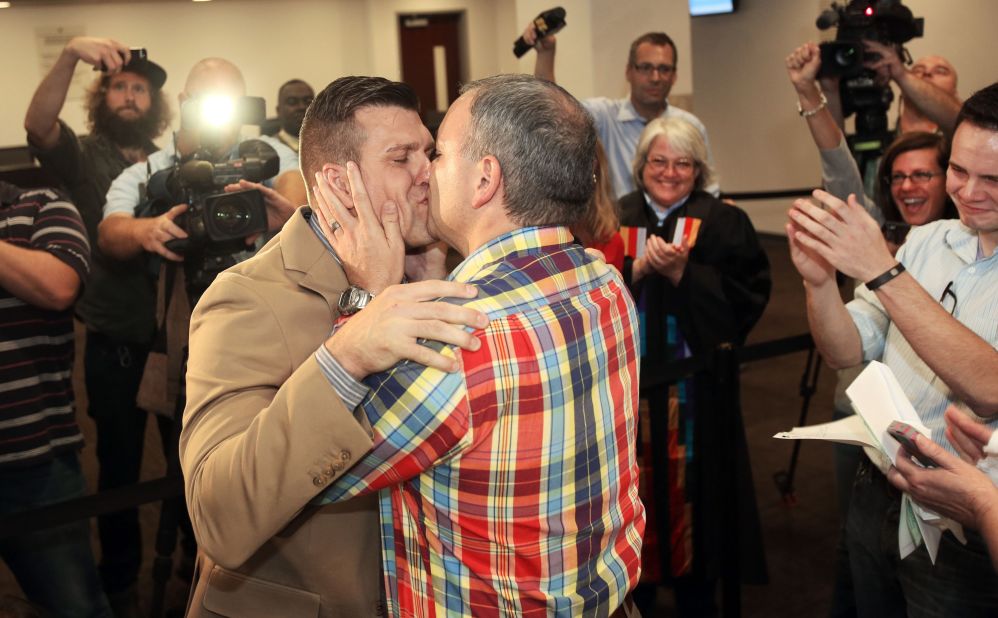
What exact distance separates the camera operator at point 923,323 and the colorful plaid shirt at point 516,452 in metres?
0.67

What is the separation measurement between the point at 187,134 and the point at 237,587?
5.93 ft

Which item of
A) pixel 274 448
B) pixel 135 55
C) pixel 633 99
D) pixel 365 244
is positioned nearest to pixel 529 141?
pixel 365 244

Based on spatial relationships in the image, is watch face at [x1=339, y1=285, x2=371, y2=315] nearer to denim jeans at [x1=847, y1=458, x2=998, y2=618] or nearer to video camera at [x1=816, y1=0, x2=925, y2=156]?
denim jeans at [x1=847, y1=458, x2=998, y2=618]

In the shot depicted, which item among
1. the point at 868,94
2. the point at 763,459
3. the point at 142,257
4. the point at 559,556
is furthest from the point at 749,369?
the point at 559,556

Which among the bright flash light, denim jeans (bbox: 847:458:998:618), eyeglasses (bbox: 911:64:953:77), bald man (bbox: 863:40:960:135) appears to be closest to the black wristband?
denim jeans (bbox: 847:458:998:618)

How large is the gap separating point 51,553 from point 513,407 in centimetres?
182

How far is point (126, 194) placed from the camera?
3150 millimetres

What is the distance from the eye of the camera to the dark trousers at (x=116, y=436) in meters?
3.20

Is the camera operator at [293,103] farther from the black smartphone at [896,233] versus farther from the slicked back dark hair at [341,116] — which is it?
the slicked back dark hair at [341,116]

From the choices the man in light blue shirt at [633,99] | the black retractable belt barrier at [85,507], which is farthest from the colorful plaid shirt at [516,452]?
the man in light blue shirt at [633,99]

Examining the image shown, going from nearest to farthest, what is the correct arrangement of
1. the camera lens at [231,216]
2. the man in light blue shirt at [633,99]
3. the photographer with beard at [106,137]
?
the camera lens at [231,216] → the photographer with beard at [106,137] → the man in light blue shirt at [633,99]

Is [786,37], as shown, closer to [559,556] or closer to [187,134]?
[187,134]

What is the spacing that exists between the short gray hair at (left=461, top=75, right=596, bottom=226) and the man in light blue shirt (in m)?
2.70

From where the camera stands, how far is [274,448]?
114 cm
